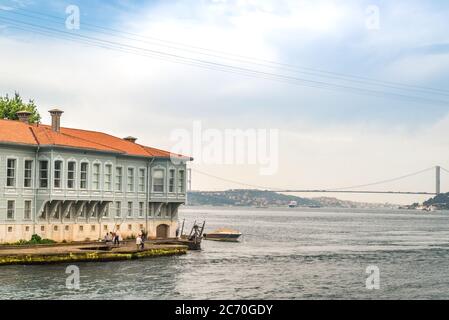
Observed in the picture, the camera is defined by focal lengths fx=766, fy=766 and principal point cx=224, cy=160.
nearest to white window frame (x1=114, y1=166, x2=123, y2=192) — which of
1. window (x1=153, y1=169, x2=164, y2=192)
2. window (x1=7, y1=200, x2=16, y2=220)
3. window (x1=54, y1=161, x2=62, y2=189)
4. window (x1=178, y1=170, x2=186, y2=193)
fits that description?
window (x1=153, y1=169, x2=164, y2=192)

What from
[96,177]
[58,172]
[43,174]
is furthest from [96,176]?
[43,174]

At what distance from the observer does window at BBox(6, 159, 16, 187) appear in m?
70.7

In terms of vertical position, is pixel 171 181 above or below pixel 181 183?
above

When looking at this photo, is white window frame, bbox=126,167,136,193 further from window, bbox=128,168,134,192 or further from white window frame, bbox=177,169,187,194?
white window frame, bbox=177,169,187,194

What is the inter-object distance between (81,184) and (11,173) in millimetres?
8215

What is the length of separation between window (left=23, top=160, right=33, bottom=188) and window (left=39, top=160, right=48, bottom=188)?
96cm

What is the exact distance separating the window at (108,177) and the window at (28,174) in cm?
949

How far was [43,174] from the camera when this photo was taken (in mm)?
73438

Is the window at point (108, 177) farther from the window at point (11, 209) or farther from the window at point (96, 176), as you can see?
the window at point (11, 209)

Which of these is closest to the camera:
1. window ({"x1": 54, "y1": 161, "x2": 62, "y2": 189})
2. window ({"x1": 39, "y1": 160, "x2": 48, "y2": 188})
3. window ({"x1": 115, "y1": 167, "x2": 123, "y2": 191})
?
window ({"x1": 39, "y1": 160, "x2": 48, "y2": 188})

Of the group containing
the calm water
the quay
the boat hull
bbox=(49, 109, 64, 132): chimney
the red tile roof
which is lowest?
the calm water

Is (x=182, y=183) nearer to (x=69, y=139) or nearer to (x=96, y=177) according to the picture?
(x=96, y=177)

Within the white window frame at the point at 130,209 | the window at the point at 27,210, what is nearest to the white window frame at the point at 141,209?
the white window frame at the point at 130,209
